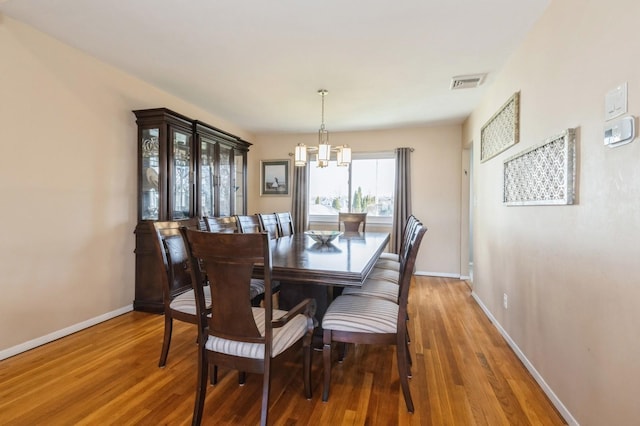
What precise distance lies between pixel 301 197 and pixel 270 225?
78.6 inches

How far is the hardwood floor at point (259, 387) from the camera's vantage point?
5.52 feet

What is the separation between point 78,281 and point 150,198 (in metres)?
1.02

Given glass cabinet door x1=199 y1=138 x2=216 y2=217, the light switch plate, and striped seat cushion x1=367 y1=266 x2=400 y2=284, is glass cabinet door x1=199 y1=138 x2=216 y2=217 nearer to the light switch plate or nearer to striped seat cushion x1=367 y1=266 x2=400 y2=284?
striped seat cushion x1=367 y1=266 x2=400 y2=284

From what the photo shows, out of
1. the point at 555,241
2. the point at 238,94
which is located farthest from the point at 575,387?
the point at 238,94

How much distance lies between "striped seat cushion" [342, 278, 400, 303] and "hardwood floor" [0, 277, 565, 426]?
511mm

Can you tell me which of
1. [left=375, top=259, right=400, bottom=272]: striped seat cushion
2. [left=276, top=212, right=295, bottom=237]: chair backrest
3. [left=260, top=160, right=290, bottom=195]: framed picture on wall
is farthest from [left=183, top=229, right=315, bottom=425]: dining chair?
[left=260, top=160, right=290, bottom=195]: framed picture on wall

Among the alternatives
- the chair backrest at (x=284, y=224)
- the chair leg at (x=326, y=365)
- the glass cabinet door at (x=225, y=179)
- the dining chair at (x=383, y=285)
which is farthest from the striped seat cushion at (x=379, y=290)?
the glass cabinet door at (x=225, y=179)

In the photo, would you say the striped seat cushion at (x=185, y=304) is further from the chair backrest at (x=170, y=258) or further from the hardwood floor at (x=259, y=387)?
the hardwood floor at (x=259, y=387)

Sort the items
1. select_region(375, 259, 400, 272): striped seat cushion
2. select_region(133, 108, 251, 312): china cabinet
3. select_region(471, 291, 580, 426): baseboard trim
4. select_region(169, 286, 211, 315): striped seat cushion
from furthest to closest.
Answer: select_region(133, 108, 251, 312): china cabinet → select_region(375, 259, 400, 272): striped seat cushion → select_region(169, 286, 211, 315): striped seat cushion → select_region(471, 291, 580, 426): baseboard trim

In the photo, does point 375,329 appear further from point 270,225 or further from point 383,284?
point 270,225

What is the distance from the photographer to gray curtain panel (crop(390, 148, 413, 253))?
201 inches

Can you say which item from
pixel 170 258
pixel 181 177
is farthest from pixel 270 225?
pixel 170 258

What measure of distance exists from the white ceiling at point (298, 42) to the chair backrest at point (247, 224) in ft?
4.81

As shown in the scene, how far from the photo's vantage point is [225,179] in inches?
179
